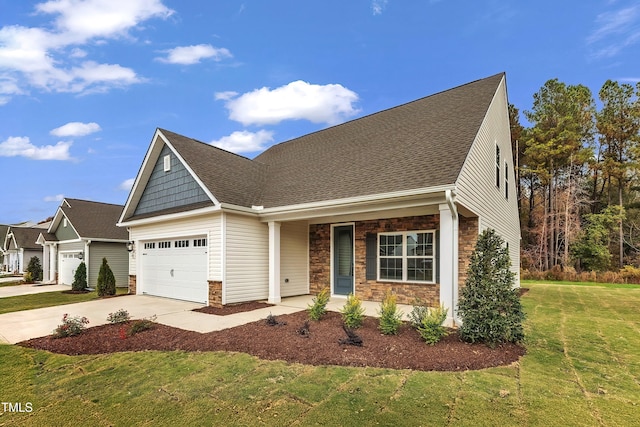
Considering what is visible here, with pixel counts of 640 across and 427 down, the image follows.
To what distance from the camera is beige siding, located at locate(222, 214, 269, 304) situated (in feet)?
31.0

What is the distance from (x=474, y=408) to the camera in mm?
3436

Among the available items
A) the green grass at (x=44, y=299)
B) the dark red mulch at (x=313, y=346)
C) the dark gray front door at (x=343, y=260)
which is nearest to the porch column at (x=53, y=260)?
the green grass at (x=44, y=299)

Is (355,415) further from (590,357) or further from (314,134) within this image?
(314,134)

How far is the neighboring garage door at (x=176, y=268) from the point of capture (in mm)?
10300

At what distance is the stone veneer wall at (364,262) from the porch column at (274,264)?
2028 mm

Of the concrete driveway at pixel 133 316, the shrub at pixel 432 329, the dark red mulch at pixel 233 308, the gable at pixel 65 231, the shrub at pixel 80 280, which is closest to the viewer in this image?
the shrub at pixel 432 329

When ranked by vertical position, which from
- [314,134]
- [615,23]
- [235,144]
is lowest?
[314,134]

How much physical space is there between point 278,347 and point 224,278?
14.0ft

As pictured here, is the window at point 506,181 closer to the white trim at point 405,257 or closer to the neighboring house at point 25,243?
the white trim at point 405,257

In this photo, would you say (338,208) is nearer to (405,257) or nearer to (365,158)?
(365,158)

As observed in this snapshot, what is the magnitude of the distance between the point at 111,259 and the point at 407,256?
1611 cm

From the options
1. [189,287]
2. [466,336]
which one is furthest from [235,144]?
[466,336]

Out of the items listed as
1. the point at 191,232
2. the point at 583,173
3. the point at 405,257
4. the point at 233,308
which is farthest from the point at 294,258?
the point at 583,173

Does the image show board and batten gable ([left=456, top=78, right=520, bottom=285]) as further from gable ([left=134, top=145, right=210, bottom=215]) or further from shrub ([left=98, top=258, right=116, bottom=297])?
shrub ([left=98, top=258, right=116, bottom=297])
